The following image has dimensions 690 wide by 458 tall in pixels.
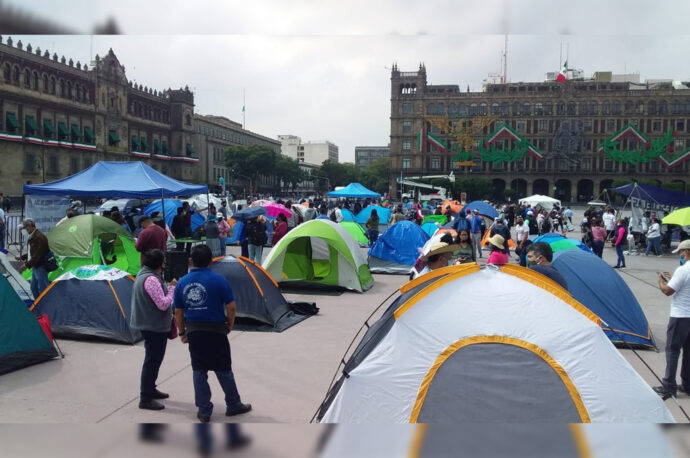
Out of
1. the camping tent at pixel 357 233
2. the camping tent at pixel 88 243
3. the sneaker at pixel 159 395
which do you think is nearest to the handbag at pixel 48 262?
the camping tent at pixel 88 243

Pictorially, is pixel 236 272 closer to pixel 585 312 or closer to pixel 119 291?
pixel 119 291

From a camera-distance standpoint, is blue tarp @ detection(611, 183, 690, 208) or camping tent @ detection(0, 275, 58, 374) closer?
camping tent @ detection(0, 275, 58, 374)

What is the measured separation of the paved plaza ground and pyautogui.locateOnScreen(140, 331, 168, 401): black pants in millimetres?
192

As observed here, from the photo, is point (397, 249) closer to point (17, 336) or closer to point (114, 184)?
point (114, 184)

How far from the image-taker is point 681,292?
16.9 ft

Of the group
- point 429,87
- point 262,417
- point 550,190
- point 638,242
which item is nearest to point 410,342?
point 262,417

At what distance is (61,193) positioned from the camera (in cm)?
1251

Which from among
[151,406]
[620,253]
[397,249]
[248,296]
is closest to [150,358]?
[151,406]

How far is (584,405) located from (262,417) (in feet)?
8.73

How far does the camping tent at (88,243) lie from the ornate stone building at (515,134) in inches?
1748

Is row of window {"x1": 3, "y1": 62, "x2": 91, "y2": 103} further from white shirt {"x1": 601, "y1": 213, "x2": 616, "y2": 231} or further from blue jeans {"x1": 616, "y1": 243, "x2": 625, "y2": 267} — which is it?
blue jeans {"x1": 616, "y1": 243, "x2": 625, "y2": 267}

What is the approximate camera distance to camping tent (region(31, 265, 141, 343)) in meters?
6.89

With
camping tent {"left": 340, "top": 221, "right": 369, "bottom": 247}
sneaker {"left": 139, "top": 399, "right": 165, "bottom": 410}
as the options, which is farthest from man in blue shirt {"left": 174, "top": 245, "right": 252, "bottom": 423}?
camping tent {"left": 340, "top": 221, "right": 369, "bottom": 247}

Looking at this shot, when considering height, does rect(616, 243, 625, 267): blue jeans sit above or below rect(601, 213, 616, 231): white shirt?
below
